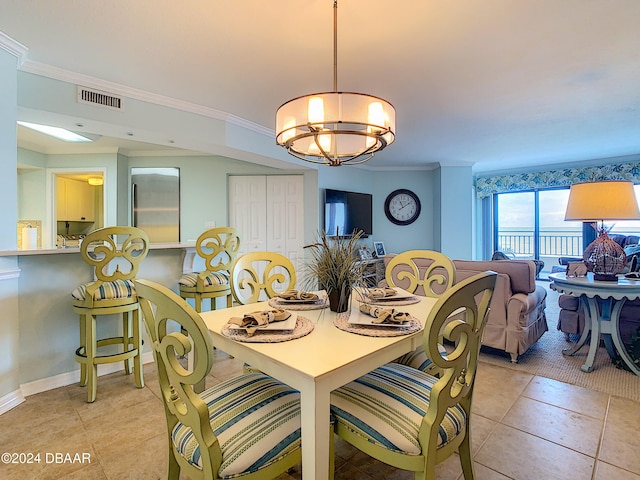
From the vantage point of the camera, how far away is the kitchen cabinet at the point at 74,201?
17.4ft

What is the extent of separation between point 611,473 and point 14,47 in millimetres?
4164

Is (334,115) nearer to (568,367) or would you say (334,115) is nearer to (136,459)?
(136,459)

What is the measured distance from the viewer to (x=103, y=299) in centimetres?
223

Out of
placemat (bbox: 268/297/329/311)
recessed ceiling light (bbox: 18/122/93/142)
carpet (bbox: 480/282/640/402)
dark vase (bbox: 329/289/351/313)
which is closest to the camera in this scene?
dark vase (bbox: 329/289/351/313)

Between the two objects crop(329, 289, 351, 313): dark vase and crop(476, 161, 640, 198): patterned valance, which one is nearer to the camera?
crop(329, 289, 351, 313): dark vase

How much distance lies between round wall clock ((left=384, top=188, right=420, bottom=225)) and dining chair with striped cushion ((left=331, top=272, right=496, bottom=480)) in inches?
206

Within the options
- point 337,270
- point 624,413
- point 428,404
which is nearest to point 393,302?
point 337,270

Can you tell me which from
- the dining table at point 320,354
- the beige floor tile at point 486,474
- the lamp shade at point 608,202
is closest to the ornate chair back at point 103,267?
the dining table at point 320,354

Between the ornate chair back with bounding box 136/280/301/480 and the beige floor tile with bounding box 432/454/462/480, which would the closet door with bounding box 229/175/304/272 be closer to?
the beige floor tile with bounding box 432/454/462/480

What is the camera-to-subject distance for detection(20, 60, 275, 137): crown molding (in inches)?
96.5

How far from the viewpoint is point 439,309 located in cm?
96

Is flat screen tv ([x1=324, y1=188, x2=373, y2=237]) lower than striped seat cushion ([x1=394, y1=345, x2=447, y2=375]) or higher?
higher

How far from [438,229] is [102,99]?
524 centimetres

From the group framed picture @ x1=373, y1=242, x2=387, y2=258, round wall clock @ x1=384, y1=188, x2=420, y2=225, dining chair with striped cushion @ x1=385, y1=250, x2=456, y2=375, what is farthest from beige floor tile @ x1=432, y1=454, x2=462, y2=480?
round wall clock @ x1=384, y1=188, x2=420, y2=225
